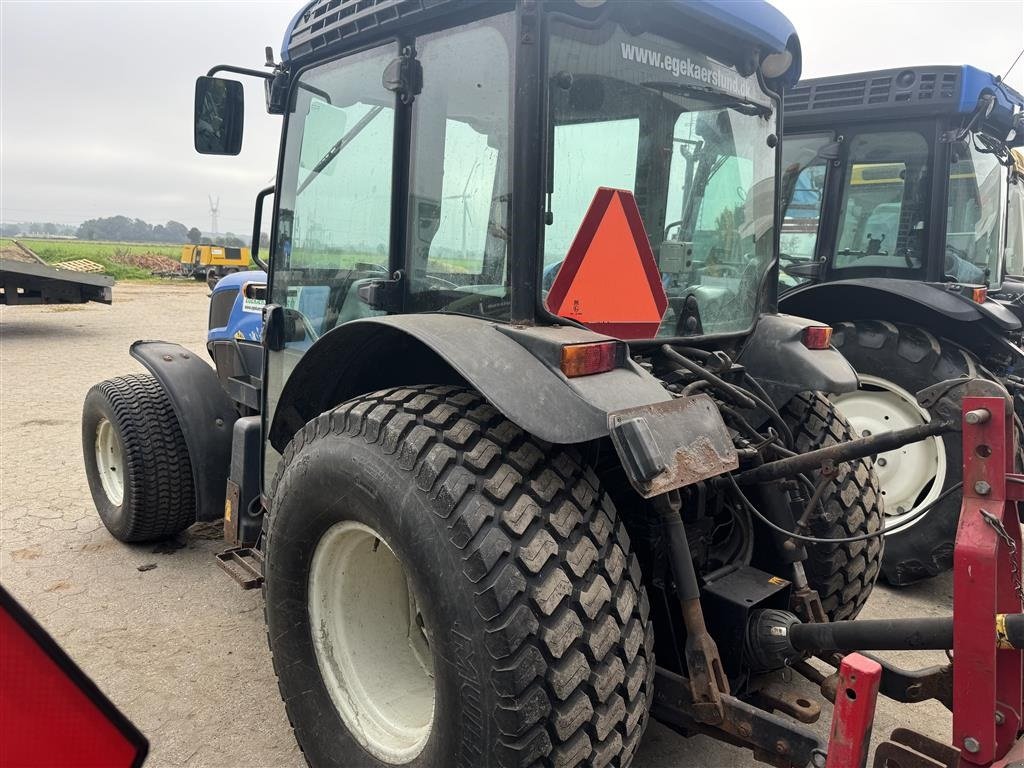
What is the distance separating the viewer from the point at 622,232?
2.19 meters

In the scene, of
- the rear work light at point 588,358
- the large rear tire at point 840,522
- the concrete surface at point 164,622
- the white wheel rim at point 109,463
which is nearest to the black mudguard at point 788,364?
the large rear tire at point 840,522

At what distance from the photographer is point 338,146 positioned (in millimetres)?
2812

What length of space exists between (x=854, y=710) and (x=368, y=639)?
4.63ft

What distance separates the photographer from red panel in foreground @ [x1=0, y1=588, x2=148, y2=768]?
106 centimetres

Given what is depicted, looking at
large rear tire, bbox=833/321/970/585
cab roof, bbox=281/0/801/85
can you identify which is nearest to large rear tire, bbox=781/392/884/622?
cab roof, bbox=281/0/801/85

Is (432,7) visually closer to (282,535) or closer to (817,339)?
(282,535)

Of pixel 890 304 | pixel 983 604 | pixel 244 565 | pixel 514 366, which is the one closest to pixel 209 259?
pixel 244 565

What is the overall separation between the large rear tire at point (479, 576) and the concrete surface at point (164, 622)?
1.96 ft

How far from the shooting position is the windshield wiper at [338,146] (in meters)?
2.62

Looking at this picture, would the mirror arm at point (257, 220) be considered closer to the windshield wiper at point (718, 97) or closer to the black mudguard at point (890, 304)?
the windshield wiper at point (718, 97)

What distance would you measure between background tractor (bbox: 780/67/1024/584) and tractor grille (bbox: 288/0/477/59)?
2892mm

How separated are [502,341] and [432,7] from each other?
1.03m

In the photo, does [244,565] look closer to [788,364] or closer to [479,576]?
[479,576]

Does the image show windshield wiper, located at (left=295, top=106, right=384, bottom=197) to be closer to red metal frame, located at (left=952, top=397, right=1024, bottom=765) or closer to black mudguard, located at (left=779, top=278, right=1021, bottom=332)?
red metal frame, located at (left=952, top=397, right=1024, bottom=765)
